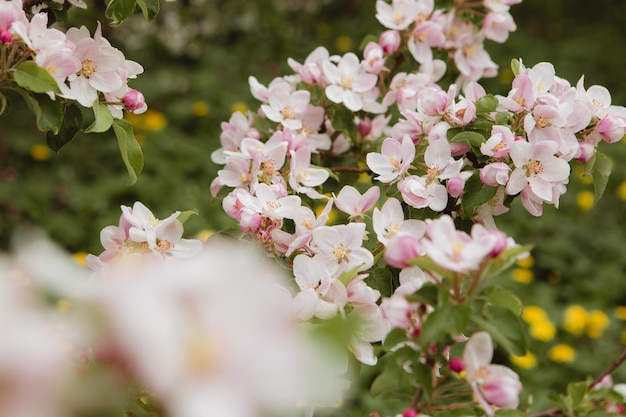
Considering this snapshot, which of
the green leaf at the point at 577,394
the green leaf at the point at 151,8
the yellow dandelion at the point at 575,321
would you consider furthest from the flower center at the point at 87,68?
the yellow dandelion at the point at 575,321

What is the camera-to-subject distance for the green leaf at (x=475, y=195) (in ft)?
2.97

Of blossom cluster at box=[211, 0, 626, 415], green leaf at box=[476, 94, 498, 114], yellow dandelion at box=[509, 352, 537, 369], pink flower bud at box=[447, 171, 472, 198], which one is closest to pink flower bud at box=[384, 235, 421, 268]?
blossom cluster at box=[211, 0, 626, 415]

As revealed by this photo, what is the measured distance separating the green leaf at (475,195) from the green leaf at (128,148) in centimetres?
46

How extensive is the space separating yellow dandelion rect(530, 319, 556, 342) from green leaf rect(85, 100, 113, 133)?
1461 millimetres

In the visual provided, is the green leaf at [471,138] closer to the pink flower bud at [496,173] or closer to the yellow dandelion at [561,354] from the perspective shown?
the pink flower bud at [496,173]

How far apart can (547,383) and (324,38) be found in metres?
2.61

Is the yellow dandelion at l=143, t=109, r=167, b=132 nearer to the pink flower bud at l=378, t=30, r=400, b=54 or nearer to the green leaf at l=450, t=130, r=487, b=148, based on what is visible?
the pink flower bud at l=378, t=30, r=400, b=54

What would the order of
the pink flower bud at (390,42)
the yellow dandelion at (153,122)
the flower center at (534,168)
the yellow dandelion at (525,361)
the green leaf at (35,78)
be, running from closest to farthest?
the green leaf at (35,78), the flower center at (534,168), the pink flower bud at (390,42), the yellow dandelion at (525,361), the yellow dandelion at (153,122)

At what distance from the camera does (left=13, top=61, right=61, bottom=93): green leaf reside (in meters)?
0.78

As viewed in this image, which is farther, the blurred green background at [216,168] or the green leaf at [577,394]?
the blurred green background at [216,168]

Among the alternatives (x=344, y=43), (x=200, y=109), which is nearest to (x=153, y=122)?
(x=200, y=109)

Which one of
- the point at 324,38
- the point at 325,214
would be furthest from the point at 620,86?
the point at 325,214

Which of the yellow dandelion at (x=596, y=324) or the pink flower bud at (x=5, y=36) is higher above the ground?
the pink flower bud at (x=5, y=36)

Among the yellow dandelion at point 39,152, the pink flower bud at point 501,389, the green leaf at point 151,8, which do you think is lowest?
the yellow dandelion at point 39,152
